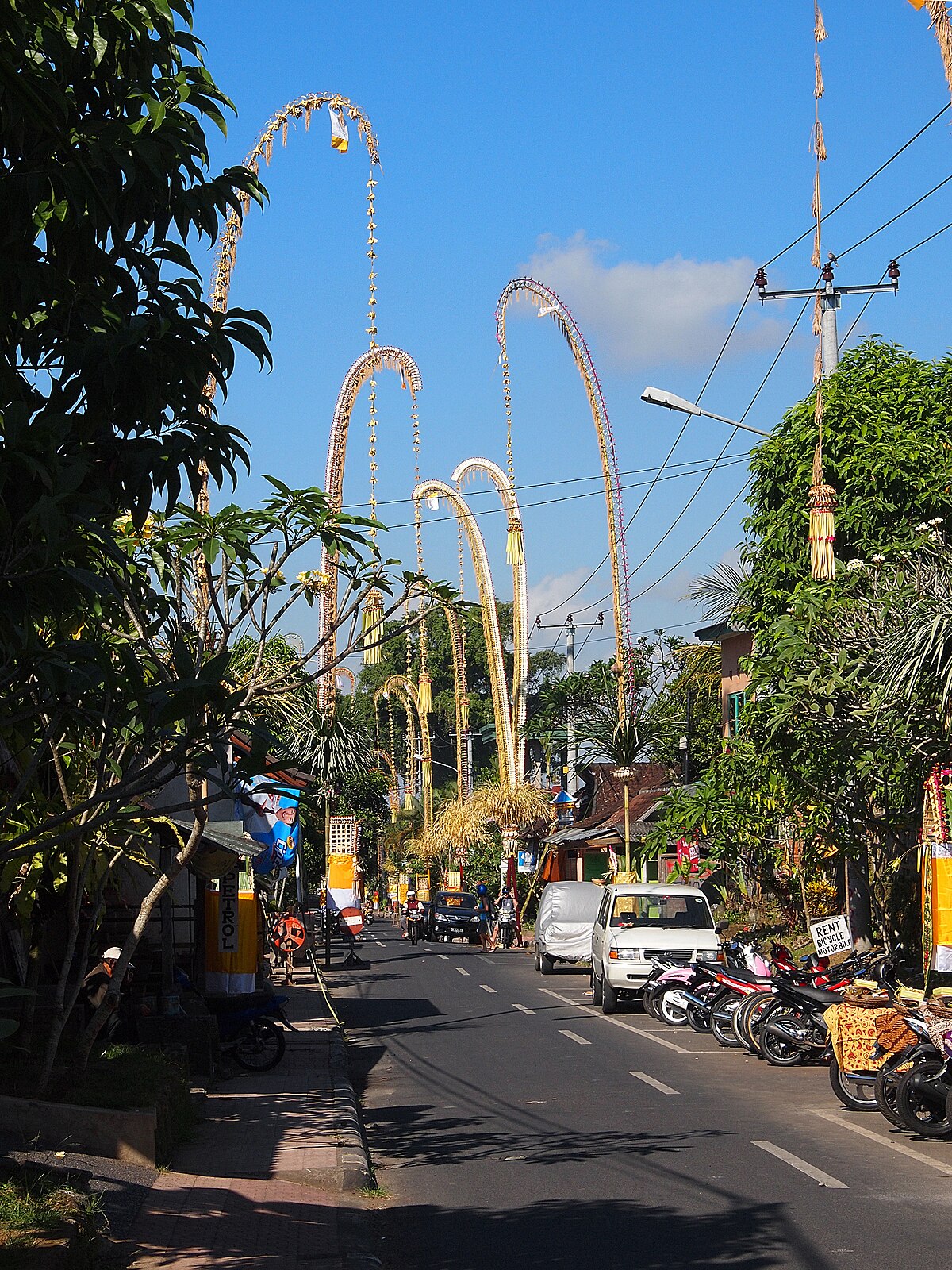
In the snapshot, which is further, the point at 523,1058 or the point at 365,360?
the point at 365,360

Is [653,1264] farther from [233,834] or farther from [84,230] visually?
[233,834]

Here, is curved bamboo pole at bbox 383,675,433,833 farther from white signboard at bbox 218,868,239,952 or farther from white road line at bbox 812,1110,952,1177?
white road line at bbox 812,1110,952,1177

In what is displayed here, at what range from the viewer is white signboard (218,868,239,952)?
18875 millimetres

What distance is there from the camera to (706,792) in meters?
22.5

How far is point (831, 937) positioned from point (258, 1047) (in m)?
6.93

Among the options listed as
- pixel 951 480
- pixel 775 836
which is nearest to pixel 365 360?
pixel 775 836

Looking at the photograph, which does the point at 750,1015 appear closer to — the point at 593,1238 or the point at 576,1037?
the point at 576,1037

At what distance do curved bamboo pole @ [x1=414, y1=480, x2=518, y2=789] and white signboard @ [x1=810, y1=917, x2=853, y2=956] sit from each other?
2941cm

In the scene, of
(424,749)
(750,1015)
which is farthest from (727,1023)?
(424,749)

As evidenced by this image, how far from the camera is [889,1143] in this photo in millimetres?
11203

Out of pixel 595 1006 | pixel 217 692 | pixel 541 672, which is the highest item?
pixel 541 672

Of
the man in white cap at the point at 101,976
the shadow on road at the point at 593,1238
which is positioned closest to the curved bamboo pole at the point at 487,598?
the man in white cap at the point at 101,976

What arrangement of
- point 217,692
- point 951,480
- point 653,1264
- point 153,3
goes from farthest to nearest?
1. point 951,480
2. point 653,1264
3. point 153,3
4. point 217,692

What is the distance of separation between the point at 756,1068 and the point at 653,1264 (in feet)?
29.6
